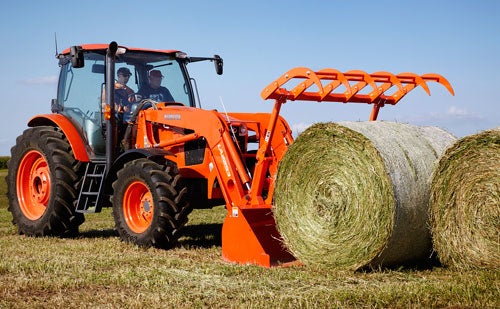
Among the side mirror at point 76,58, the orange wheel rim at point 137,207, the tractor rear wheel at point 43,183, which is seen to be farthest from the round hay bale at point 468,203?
the tractor rear wheel at point 43,183

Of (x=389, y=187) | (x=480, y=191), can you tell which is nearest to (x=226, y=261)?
(x=389, y=187)

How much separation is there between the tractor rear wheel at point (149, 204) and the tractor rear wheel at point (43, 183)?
1.13m

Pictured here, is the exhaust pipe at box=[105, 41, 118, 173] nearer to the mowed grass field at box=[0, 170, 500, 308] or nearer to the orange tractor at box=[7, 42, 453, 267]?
the orange tractor at box=[7, 42, 453, 267]

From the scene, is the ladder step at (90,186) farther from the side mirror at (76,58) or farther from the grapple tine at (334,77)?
the grapple tine at (334,77)

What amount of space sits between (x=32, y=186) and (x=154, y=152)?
278cm

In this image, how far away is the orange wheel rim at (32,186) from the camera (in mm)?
11086

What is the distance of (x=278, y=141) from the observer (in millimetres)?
9461

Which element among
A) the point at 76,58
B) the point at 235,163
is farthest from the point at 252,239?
the point at 76,58

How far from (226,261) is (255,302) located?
2.30m

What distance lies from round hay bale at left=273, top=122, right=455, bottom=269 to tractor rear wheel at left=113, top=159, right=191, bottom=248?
1.46m

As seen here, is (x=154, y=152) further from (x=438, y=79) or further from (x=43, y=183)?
(x=438, y=79)

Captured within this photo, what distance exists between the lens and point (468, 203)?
23.2 feet

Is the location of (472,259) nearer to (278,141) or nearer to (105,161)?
(278,141)

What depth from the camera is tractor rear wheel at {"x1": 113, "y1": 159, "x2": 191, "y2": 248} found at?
29.1 ft
